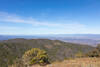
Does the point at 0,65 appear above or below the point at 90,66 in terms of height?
below

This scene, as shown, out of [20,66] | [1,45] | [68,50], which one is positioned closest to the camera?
[20,66]

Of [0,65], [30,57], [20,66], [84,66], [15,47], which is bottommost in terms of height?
[0,65]

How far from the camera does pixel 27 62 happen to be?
14.3 metres

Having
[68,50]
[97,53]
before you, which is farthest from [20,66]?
[68,50]

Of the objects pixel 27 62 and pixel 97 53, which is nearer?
pixel 27 62

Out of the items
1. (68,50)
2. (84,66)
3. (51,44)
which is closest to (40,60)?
(84,66)

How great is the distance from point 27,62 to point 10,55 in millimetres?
80514

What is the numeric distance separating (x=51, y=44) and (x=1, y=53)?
236 feet

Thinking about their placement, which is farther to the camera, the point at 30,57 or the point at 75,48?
the point at 75,48

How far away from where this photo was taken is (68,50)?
11781 centimetres

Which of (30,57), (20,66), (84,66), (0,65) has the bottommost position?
(0,65)

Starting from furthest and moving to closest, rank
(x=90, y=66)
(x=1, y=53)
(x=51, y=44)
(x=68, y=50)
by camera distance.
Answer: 1. (x=51, y=44)
2. (x=68, y=50)
3. (x=1, y=53)
4. (x=90, y=66)

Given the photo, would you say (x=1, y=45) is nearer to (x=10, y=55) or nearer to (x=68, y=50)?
(x=10, y=55)

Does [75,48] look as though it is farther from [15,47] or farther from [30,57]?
[30,57]
